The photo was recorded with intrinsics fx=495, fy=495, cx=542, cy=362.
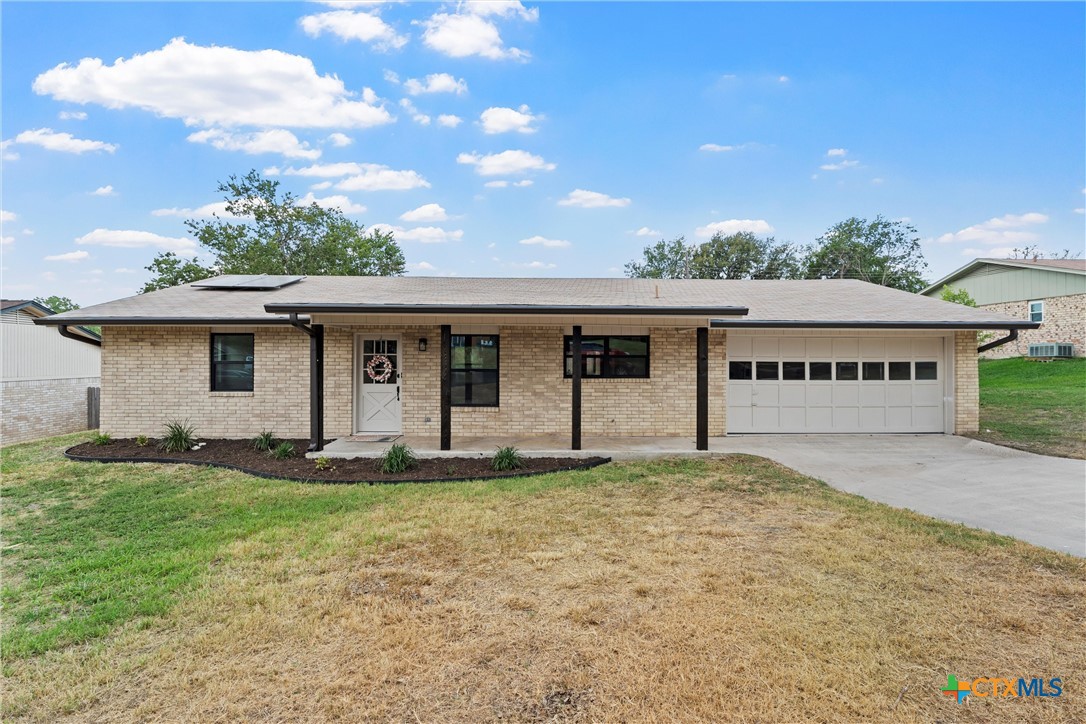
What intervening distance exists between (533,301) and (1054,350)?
2589 cm

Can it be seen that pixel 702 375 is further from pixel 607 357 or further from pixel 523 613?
pixel 523 613

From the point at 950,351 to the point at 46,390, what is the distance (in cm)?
2369

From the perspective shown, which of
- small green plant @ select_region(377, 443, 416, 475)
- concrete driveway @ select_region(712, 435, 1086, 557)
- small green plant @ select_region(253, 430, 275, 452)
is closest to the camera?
concrete driveway @ select_region(712, 435, 1086, 557)

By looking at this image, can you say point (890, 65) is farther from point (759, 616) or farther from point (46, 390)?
point (46, 390)

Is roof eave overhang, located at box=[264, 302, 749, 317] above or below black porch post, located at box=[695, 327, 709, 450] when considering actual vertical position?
above

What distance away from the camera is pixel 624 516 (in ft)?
18.3

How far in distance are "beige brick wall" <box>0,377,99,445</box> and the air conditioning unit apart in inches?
1461

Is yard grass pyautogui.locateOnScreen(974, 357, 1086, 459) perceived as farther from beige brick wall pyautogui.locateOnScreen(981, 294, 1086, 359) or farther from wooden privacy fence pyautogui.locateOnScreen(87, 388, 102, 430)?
wooden privacy fence pyautogui.locateOnScreen(87, 388, 102, 430)

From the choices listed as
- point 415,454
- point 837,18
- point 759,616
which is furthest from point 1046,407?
point 415,454

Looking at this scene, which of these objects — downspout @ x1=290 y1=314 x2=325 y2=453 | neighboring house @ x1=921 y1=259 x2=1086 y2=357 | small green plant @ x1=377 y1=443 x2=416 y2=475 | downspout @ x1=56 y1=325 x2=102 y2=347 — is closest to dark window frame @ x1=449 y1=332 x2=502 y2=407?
downspout @ x1=290 y1=314 x2=325 y2=453

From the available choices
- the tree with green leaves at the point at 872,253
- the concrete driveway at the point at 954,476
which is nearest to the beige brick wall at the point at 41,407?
the concrete driveway at the point at 954,476

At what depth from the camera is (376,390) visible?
10.5m

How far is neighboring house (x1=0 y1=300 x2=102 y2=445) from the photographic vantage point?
13633 millimetres

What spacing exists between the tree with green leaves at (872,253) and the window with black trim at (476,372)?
3773 cm
